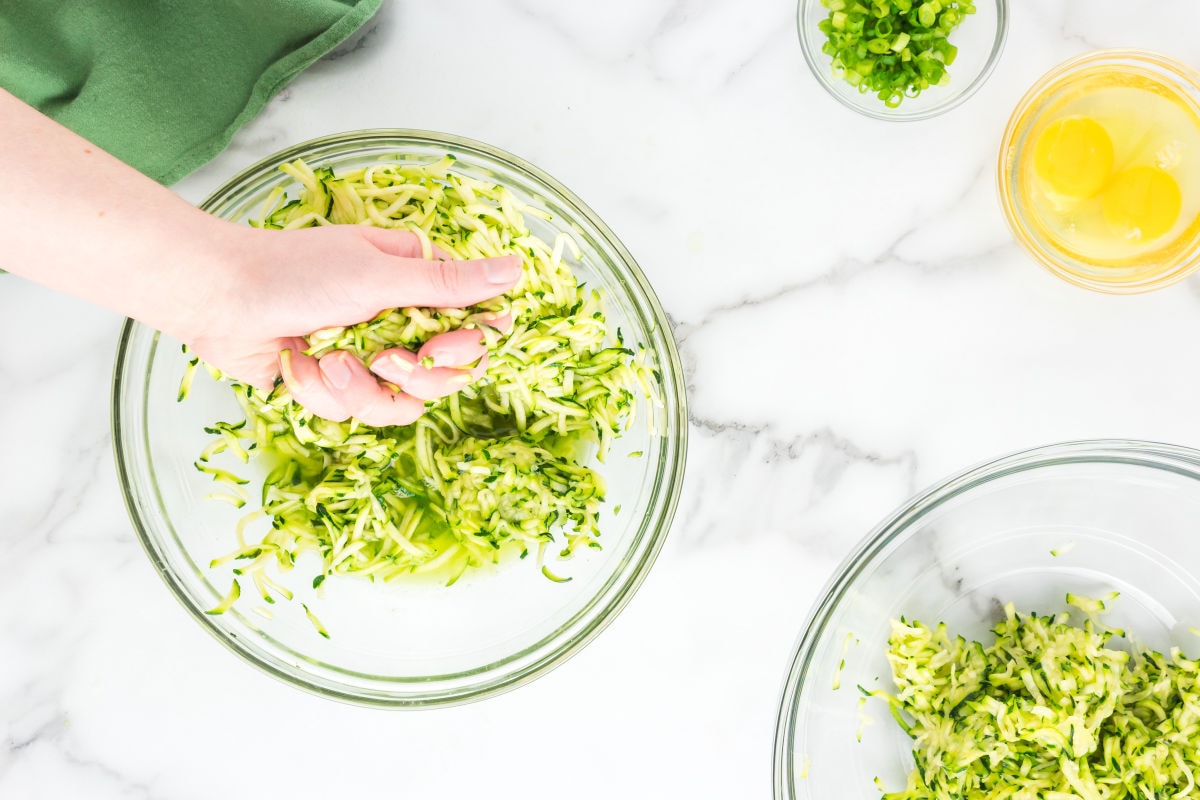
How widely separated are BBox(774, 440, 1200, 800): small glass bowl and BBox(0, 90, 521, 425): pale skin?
924 mm

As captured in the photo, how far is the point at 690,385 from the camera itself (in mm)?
1816

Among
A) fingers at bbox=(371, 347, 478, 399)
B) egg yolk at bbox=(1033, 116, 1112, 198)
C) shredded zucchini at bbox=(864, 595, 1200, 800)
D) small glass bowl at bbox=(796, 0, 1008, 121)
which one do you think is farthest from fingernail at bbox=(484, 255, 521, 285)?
egg yolk at bbox=(1033, 116, 1112, 198)

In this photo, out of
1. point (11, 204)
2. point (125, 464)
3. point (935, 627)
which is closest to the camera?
point (11, 204)

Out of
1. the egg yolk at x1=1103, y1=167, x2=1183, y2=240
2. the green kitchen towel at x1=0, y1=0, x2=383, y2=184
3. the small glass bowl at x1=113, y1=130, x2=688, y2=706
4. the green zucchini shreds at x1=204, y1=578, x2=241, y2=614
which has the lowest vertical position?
the green zucchini shreds at x1=204, y1=578, x2=241, y2=614

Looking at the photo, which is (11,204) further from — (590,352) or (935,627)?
(935,627)

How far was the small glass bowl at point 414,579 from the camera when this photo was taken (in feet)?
5.26

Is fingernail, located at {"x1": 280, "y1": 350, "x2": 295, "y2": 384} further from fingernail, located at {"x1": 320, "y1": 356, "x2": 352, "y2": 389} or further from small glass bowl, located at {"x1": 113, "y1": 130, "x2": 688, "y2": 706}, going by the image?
small glass bowl, located at {"x1": 113, "y1": 130, "x2": 688, "y2": 706}

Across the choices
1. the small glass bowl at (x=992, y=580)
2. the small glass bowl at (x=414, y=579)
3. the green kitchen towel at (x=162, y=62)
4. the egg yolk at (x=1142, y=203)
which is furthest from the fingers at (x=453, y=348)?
the egg yolk at (x=1142, y=203)

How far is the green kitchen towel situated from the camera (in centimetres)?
159

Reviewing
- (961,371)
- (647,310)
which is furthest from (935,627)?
(647,310)

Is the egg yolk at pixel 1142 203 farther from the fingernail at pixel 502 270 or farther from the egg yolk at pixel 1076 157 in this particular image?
the fingernail at pixel 502 270

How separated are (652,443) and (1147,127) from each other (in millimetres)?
1155

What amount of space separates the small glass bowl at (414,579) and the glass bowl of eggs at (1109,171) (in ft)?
2.60

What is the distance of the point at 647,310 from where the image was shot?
5.34 feet
